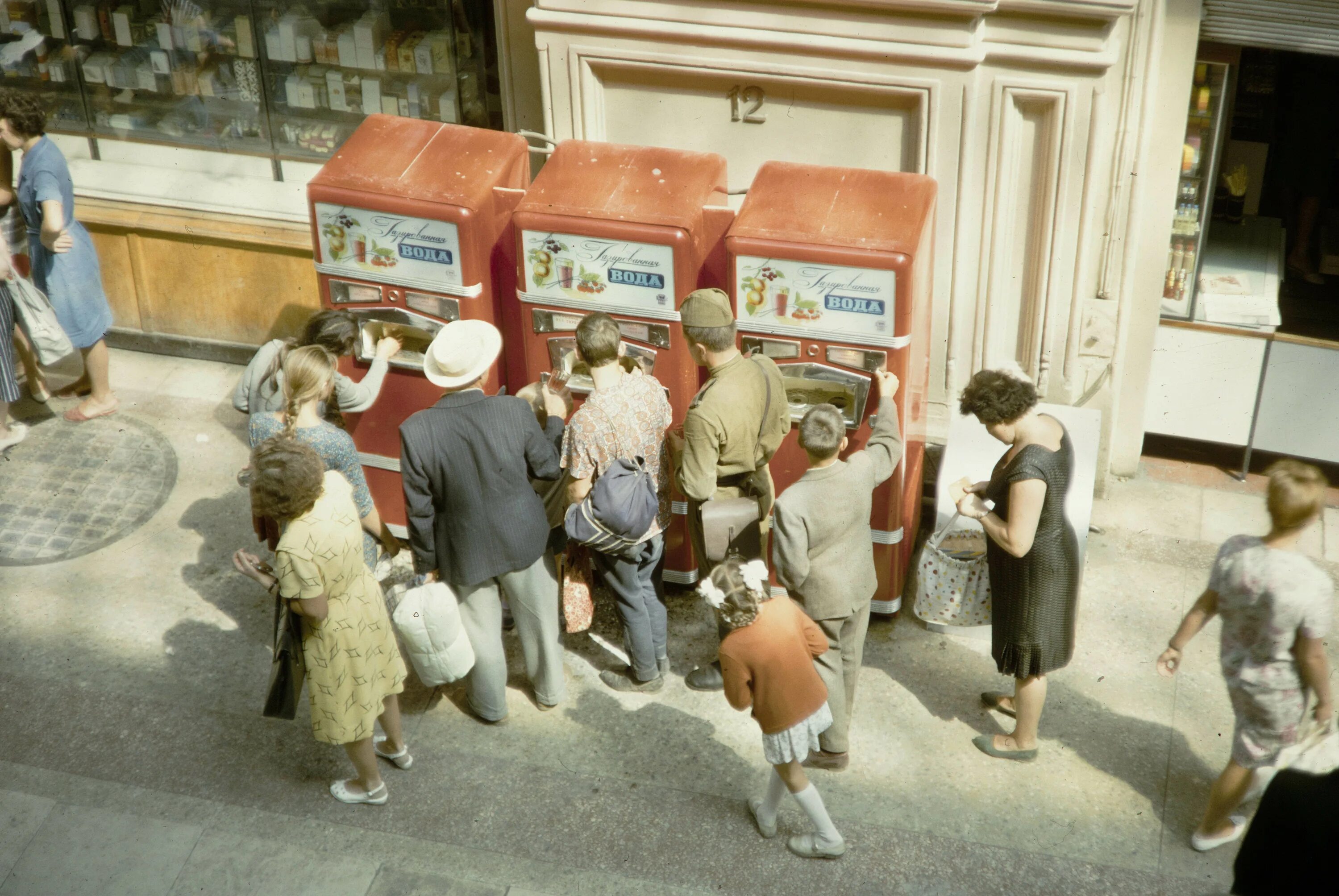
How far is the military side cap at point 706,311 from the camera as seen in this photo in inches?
181

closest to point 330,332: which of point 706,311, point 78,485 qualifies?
A: point 706,311

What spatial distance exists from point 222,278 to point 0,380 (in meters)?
1.30

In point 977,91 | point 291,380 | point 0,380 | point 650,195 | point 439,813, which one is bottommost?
point 439,813

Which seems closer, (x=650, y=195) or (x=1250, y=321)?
(x=650, y=195)

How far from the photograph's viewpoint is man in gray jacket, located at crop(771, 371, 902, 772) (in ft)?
13.8

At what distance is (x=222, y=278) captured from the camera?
723cm

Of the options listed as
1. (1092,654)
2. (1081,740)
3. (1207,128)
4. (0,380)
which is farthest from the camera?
(0,380)

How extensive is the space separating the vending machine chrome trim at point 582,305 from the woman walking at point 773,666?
135 cm

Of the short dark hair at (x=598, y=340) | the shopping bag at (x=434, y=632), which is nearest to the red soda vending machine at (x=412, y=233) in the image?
the short dark hair at (x=598, y=340)

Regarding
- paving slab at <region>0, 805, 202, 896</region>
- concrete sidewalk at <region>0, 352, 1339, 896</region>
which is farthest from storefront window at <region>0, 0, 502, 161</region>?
paving slab at <region>0, 805, 202, 896</region>

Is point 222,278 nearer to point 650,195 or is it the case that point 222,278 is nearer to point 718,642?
point 650,195

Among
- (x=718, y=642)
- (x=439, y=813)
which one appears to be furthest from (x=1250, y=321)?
(x=439, y=813)

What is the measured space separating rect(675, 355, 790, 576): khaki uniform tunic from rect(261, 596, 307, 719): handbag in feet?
4.75

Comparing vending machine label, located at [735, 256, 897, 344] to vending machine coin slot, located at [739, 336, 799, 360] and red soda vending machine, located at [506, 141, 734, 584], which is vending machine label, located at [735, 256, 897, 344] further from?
red soda vending machine, located at [506, 141, 734, 584]
